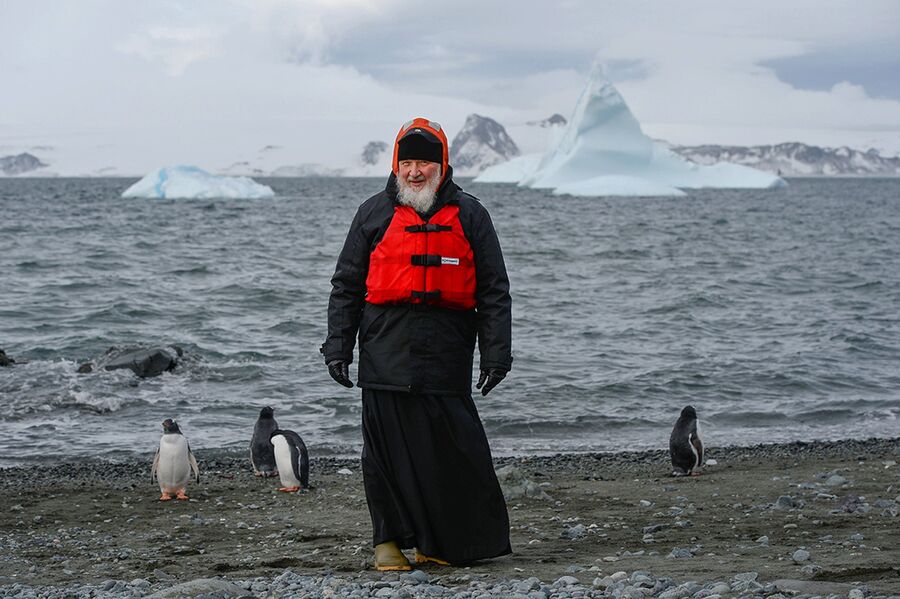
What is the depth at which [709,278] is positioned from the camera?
2483cm

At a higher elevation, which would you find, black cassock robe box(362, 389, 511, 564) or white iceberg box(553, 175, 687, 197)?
white iceberg box(553, 175, 687, 197)

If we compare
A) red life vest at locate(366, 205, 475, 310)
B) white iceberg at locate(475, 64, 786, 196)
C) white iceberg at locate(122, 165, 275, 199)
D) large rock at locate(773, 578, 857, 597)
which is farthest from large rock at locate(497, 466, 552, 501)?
white iceberg at locate(122, 165, 275, 199)

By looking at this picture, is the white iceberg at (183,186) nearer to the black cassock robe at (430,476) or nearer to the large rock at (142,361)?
the large rock at (142,361)

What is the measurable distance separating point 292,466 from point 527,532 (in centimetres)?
265

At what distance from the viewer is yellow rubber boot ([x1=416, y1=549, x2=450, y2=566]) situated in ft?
15.7

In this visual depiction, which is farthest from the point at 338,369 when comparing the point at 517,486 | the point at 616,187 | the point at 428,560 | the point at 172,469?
the point at 616,187

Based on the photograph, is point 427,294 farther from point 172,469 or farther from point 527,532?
point 172,469

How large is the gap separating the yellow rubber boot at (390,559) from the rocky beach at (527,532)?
0.38ft

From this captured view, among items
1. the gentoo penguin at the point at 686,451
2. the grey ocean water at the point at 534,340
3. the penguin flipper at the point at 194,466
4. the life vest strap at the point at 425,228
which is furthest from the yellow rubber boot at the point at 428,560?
the grey ocean water at the point at 534,340

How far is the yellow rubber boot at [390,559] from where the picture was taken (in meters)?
4.76

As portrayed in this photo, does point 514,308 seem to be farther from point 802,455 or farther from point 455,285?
point 455,285

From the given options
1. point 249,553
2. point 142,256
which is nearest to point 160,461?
point 249,553

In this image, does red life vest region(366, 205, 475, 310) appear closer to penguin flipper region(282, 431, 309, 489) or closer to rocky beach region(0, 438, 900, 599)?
rocky beach region(0, 438, 900, 599)

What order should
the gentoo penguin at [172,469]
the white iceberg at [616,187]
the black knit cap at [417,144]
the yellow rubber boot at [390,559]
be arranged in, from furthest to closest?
the white iceberg at [616,187], the gentoo penguin at [172,469], the yellow rubber boot at [390,559], the black knit cap at [417,144]
